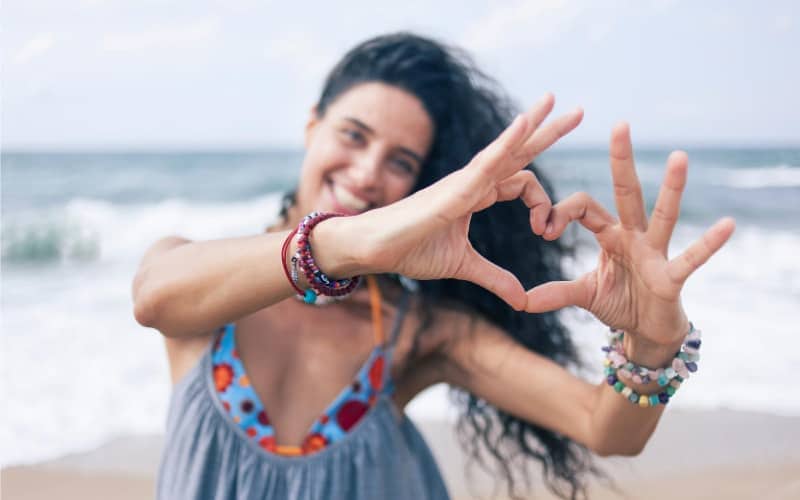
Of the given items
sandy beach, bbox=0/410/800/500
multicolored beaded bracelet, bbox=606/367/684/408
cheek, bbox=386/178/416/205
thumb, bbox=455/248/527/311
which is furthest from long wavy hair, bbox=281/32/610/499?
sandy beach, bbox=0/410/800/500

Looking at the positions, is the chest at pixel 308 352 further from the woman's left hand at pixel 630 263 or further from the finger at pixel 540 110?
the finger at pixel 540 110

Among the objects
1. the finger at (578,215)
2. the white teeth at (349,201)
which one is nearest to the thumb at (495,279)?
the finger at (578,215)

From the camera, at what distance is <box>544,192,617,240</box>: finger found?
158 centimetres

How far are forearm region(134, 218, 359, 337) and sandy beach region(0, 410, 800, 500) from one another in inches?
97.8

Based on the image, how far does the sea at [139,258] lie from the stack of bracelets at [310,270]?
1.17 meters

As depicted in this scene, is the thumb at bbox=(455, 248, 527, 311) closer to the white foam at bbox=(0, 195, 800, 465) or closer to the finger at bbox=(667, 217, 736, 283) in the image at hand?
the finger at bbox=(667, 217, 736, 283)

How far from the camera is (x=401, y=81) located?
2.39 meters

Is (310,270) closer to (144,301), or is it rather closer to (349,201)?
(144,301)

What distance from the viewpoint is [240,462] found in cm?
209

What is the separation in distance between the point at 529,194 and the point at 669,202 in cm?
24

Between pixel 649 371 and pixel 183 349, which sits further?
pixel 183 349

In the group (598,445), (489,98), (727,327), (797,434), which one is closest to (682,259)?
(598,445)

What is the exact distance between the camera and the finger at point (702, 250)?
54.7 inches

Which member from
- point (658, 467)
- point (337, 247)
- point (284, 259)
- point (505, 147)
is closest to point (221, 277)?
point (284, 259)
